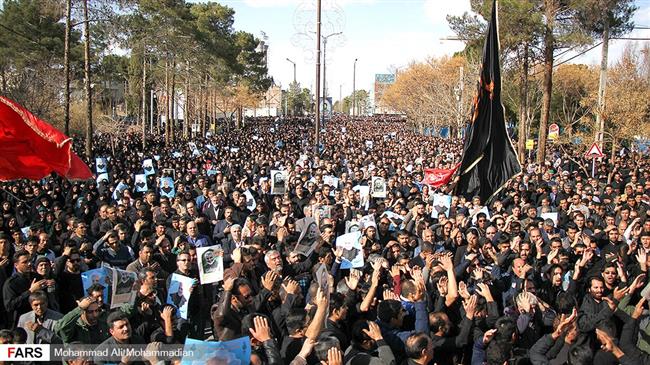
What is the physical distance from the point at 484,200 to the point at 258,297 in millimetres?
6247

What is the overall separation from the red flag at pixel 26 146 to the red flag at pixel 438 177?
28.4 ft

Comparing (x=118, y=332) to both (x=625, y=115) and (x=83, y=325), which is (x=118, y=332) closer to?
(x=83, y=325)

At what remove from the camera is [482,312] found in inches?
191

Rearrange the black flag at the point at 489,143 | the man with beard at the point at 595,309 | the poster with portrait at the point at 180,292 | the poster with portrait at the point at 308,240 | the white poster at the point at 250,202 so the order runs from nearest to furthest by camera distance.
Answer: the man with beard at the point at 595,309
the poster with portrait at the point at 180,292
the poster with portrait at the point at 308,240
the black flag at the point at 489,143
the white poster at the point at 250,202

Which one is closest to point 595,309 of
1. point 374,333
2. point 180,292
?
point 374,333

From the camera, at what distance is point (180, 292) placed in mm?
5891

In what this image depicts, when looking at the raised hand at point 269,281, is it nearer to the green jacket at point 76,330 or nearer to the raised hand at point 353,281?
the raised hand at point 353,281

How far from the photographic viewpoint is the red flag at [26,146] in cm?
670

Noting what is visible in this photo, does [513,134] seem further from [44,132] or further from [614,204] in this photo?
[44,132]

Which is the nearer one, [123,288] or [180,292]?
[123,288]

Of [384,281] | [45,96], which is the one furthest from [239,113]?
[384,281]

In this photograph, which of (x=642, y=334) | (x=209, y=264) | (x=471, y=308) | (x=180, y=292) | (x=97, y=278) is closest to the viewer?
(x=471, y=308)

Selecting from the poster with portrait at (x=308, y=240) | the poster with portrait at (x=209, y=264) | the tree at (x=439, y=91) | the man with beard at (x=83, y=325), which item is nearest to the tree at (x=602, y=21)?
the tree at (x=439, y=91)

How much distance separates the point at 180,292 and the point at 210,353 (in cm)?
282
